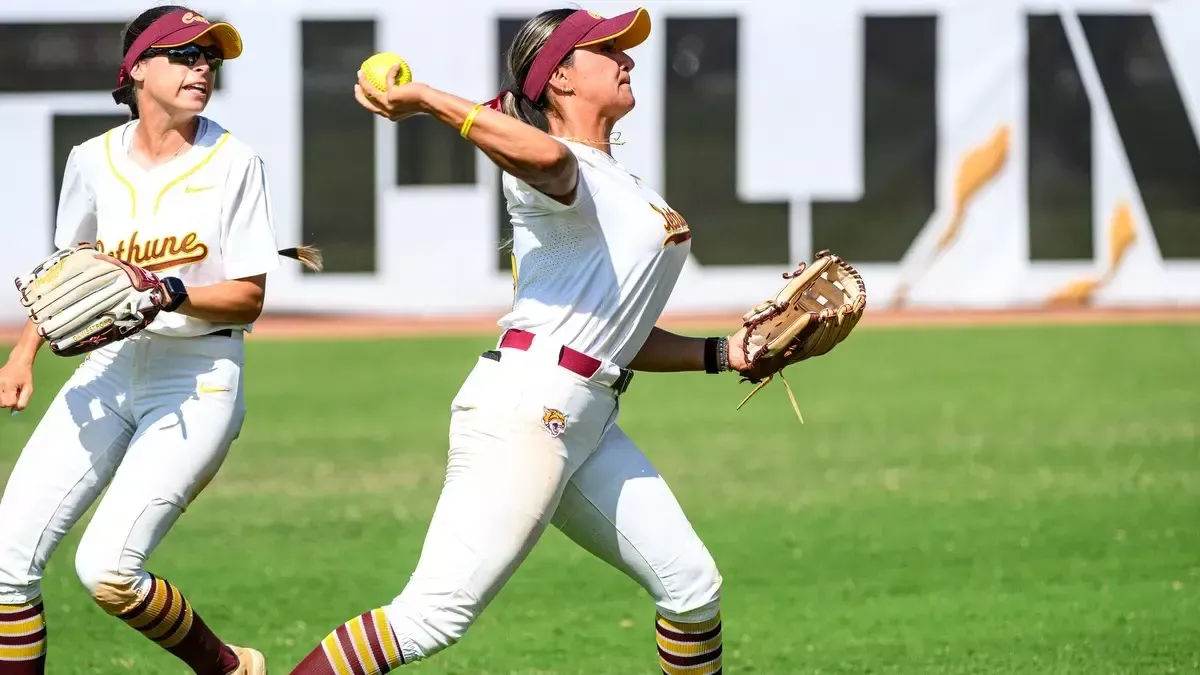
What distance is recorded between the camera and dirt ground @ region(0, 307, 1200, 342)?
53.3ft

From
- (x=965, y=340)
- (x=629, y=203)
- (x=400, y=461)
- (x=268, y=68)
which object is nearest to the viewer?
(x=629, y=203)

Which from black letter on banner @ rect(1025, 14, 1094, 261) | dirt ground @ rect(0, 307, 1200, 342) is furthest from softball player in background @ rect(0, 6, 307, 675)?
black letter on banner @ rect(1025, 14, 1094, 261)

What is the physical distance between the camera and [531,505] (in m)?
3.91

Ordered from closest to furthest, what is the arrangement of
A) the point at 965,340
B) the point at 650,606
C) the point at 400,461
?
the point at 650,606 → the point at 400,461 → the point at 965,340

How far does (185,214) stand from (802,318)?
186 centimetres

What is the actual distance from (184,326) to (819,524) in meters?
4.36

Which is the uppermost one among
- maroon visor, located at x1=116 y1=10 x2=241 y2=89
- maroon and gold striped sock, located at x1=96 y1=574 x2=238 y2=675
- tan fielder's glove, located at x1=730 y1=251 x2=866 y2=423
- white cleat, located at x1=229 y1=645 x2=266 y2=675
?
maroon visor, located at x1=116 y1=10 x2=241 y2=89

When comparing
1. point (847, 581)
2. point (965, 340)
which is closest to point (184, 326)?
point (847, 581)

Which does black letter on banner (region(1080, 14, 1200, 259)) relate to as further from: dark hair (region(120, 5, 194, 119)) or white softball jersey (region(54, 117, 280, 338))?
white softball jersey (region(54, 117, 280, 338))

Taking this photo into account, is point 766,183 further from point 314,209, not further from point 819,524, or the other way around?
point 819,524

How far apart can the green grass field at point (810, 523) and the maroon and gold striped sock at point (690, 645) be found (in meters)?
1.25

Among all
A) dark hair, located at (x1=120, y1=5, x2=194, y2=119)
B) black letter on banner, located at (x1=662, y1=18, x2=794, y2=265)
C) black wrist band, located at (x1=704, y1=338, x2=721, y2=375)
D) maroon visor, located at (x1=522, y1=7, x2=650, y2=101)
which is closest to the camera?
maroon visor, located at (x1=522, y1=7, x2=650, y2=101)

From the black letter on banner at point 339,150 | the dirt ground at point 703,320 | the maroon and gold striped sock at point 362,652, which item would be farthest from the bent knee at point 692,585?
the black letter on banner at point 339,150

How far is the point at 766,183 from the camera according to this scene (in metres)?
16.6
